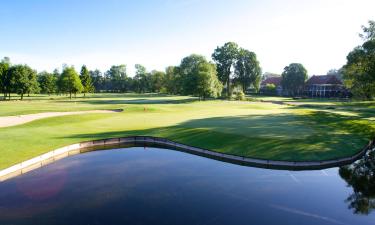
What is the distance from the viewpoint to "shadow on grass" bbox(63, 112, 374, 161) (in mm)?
24547

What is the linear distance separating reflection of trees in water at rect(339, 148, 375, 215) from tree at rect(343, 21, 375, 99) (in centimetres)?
2185

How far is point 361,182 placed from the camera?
19875mm

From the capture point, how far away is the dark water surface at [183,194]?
45.6 ft

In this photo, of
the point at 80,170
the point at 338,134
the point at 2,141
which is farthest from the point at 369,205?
the point at 2,141

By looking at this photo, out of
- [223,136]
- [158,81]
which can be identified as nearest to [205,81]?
[223,136]

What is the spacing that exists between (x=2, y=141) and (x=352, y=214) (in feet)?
95.9

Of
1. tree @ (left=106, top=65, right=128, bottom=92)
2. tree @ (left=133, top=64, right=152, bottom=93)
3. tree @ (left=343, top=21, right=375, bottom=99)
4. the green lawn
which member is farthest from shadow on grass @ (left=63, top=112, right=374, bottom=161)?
tree @ (left=106, top=65, right=128, bottom=92)

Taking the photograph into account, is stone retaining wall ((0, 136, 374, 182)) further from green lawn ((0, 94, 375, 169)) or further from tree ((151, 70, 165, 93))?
tree ((151, 70, 165, 93))

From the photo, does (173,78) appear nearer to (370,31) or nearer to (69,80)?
(69,80)

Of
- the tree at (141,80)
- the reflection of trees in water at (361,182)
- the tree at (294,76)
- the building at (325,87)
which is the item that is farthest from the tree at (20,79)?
the building at (325,87)

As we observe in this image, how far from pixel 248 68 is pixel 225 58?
12.2 meters

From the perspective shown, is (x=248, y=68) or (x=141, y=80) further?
(x=141, y=80)

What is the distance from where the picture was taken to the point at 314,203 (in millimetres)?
16031

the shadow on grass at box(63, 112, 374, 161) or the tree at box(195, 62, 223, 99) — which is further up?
the tree at box(195, 62, 223, 99)
